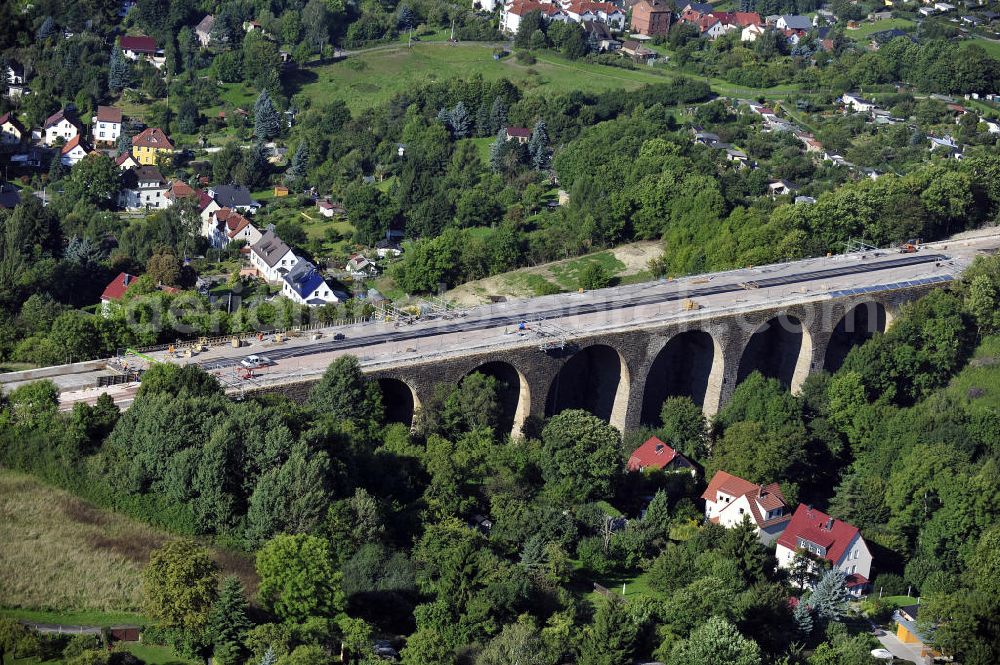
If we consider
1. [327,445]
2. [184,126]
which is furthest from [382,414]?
[184,126]

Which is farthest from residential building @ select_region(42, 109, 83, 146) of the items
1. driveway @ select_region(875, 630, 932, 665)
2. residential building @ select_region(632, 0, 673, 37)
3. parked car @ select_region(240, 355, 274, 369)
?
driveway @ select_region(875, 630, 932, 665)

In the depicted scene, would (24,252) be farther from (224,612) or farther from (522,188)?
(224,612)

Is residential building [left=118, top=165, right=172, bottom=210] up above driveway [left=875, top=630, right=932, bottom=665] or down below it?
above

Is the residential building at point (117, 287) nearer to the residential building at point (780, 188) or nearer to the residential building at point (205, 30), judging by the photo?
the residential building at point (780, 188)

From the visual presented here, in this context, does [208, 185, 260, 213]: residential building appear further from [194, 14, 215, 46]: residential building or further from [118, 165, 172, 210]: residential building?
[194, 14, 215, 46]: residential building

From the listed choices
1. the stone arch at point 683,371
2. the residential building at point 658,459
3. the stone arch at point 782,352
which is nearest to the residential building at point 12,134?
the stone arch at point 683,371
